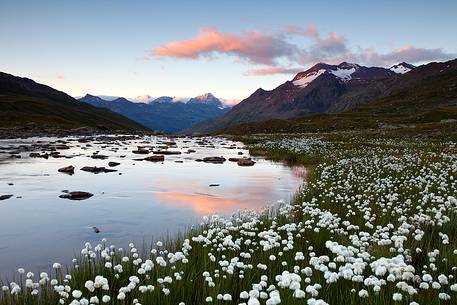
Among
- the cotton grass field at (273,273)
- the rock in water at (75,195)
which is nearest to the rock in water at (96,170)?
the rock in water at (75,195)

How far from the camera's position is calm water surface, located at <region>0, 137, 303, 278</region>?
45.3 ft

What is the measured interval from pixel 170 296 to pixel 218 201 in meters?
14.5

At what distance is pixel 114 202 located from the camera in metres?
20.9

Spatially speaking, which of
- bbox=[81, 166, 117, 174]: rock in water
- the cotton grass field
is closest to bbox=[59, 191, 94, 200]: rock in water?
the cotton grass field

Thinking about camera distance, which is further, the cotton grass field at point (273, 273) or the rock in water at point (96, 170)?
the rock in water at point (96, 170)

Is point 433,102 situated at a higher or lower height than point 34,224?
higher

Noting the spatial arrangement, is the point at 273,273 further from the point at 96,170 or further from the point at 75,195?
the point at 96,170

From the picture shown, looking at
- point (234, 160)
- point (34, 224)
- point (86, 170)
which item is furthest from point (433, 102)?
point (34, 224)

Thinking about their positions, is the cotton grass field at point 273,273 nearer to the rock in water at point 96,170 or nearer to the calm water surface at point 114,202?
the calm water surface at point 114,202

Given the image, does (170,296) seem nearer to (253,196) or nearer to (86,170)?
(253,196)

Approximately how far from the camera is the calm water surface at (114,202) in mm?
13805

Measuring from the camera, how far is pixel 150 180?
29.4 m

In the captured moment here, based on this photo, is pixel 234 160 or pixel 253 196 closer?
pixel 253 196

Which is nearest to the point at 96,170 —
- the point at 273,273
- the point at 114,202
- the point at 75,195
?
the point at 75,195
